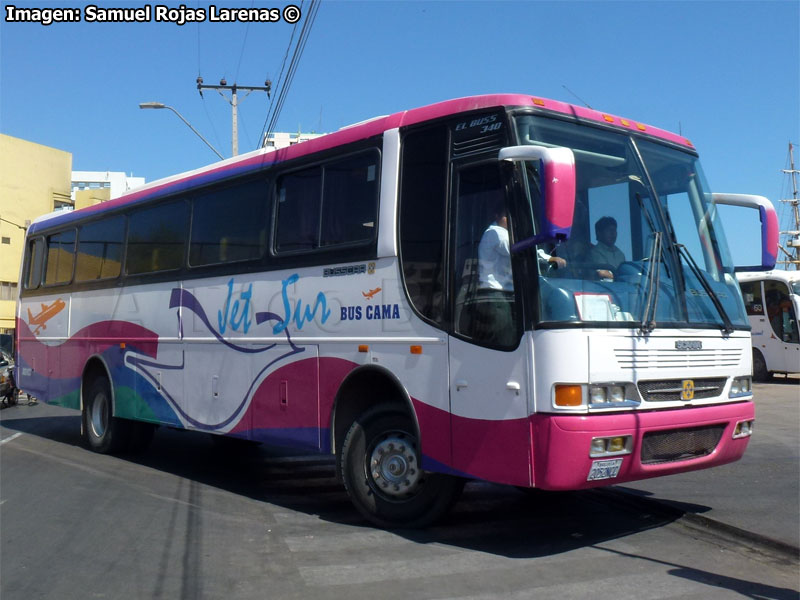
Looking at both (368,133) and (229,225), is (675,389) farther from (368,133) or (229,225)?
(229,225)

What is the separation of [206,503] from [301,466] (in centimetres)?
270

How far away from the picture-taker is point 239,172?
964 centimetres

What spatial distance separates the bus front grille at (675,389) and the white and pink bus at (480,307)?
2 centimetres

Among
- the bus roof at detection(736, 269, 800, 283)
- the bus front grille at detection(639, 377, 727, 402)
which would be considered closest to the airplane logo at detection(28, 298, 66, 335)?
the bus front grille at detection(639, 377, 727, 402)

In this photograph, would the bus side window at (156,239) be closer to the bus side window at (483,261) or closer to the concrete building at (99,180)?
the bus side window at (483,261)

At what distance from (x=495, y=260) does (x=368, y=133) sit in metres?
2.09

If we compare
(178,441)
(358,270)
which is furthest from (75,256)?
(358,270)

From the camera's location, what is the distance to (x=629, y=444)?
240 inches

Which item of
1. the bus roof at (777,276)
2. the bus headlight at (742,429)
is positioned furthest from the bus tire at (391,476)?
the bus roof at (777,276)

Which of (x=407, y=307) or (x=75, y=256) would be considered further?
(x=75, y=256)

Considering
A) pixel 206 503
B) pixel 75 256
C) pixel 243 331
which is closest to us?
pixel 206 503

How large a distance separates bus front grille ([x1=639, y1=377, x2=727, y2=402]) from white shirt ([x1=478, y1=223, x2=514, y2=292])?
126cm

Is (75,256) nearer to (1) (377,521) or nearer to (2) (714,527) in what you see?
(1) (377,521)

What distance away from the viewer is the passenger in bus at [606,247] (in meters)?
6.36
